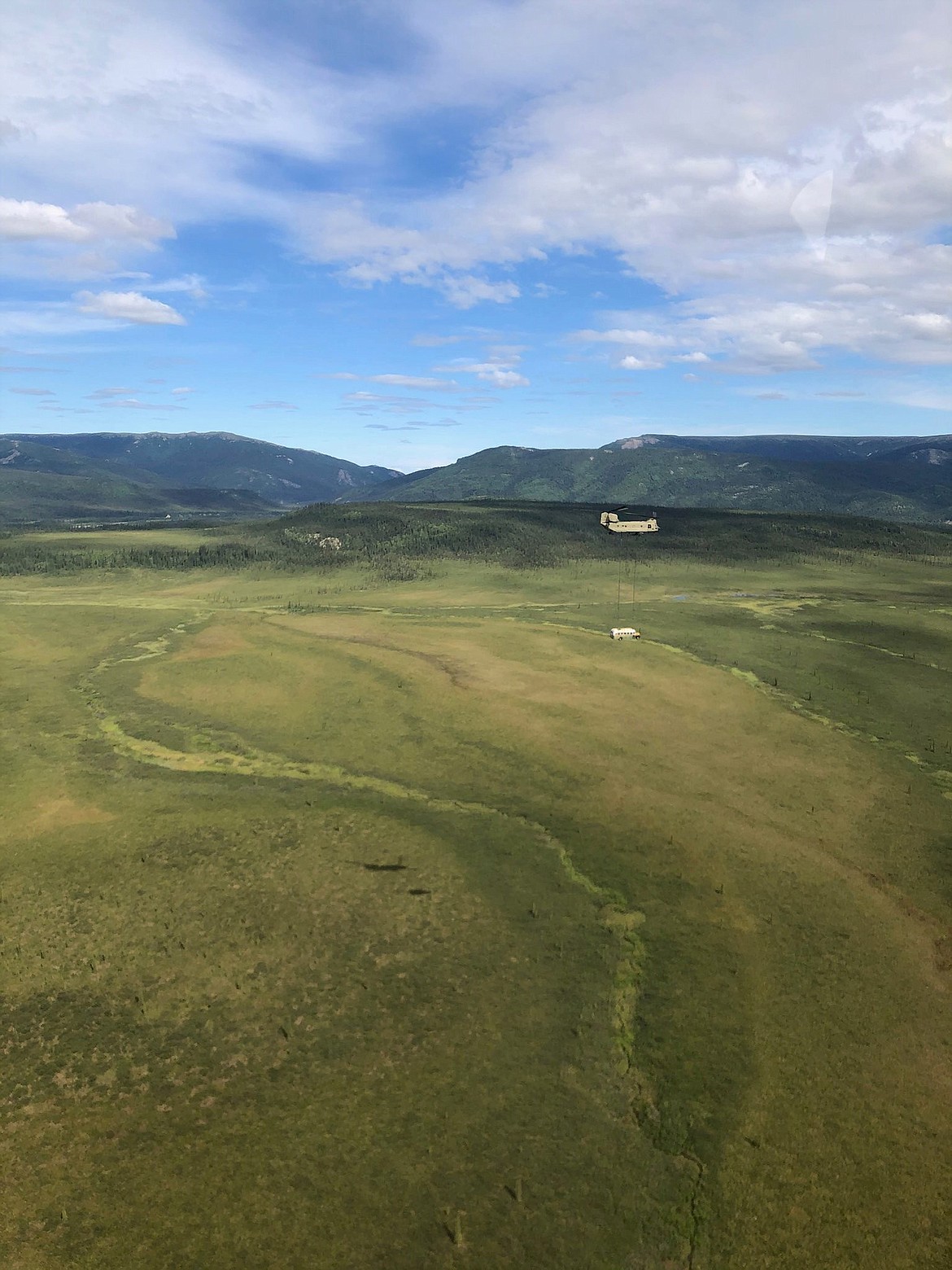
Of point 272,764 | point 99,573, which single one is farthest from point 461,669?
point 99,573

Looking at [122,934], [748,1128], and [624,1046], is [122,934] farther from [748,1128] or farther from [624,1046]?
[748,1128]

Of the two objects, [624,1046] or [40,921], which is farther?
[40,921]

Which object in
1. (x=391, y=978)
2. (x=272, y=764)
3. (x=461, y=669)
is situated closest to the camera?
(x=391, y=978)

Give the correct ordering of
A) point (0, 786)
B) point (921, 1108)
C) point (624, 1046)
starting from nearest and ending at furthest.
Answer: point (921, 1108) → point (624, 1046) → point (0, 786)

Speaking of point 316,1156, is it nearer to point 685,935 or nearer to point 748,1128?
point 748,1128

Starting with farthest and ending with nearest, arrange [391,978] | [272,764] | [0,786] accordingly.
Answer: [272,764]
[0,786]
[391,978]

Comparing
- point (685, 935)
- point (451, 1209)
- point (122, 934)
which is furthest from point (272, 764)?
point (451, 1209)
